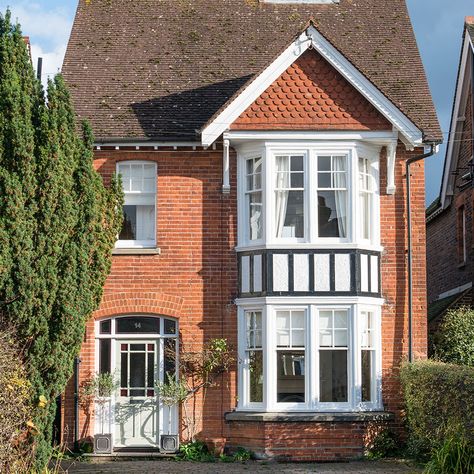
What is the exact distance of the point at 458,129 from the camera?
2811 centimetres

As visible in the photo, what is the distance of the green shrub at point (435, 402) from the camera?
17078mm

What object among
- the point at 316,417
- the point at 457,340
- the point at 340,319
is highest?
the point at 340,319

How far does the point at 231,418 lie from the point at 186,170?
17.8 feet

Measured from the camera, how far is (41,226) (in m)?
18.2

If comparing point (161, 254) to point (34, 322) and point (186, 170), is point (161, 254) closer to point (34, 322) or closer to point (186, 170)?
point (186, 170)

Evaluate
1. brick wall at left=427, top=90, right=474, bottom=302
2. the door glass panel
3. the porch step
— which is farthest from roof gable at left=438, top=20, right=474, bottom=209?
the porch step

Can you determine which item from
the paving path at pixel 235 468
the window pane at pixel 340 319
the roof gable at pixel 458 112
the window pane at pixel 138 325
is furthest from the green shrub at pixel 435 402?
the roof gable at pixel 458 112

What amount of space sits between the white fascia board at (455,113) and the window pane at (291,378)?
31.9 feet

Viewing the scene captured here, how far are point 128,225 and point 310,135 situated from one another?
441 cm

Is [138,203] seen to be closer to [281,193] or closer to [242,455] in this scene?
[281,193]

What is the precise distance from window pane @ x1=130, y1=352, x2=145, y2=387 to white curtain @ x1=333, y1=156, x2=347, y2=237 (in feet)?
16.7

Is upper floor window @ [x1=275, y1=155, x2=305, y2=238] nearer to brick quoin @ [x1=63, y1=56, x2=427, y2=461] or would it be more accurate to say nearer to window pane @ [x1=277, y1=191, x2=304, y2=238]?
window pane @ [x1=277, y1=191, x2=304, y2=238]

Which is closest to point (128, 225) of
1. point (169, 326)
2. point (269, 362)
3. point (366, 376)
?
point (169, 326)

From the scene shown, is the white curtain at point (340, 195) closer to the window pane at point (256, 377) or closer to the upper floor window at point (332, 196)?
the upper floor window at point (332, 196)
